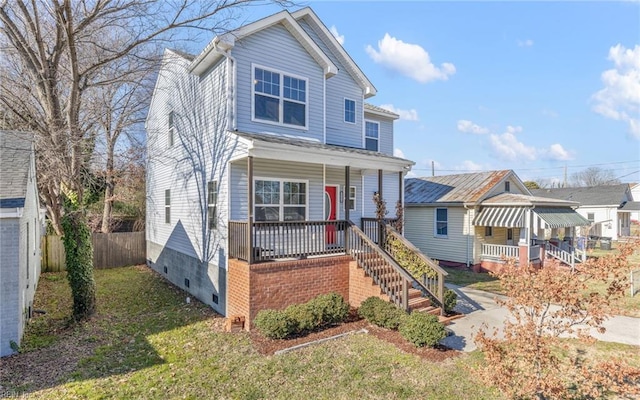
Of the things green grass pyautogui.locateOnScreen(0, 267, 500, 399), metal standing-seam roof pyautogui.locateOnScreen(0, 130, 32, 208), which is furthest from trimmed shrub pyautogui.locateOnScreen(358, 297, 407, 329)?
metal standing-seam roof pyautogui.locateOnScreen(0, 130, 32, 208)

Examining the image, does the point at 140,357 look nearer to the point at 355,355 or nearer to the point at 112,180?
→ the point at 355,355

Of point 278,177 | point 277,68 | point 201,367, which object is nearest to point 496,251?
point 278,177

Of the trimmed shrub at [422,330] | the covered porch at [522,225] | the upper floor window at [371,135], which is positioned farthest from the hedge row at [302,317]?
the covered porch at [522,225]

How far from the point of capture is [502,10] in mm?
11242

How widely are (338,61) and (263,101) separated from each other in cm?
415

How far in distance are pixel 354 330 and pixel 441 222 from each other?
11569 mm

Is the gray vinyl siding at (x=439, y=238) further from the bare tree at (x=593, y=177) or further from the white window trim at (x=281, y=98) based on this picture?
the bare tree at (x=593, y=177)

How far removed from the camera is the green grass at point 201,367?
5461 millimetres

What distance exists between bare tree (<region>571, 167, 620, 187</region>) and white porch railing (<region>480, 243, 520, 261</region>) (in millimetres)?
68478

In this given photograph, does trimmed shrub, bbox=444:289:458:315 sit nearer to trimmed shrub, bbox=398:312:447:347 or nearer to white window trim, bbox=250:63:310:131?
trimmed shrub, bbox=398:312:447:347

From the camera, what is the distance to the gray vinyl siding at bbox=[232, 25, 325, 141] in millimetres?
9570

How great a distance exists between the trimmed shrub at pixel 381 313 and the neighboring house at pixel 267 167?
0.55 m

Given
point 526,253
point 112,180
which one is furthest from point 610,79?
point 112,180

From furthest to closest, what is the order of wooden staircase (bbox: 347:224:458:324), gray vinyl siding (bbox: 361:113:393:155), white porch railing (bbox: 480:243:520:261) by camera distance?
white porch railing (bbox: 480:243:520:261)
gray vinyl siding (bbox: 361:113:393:155)
wooden staircase (bbox: 347:224:458:324)
